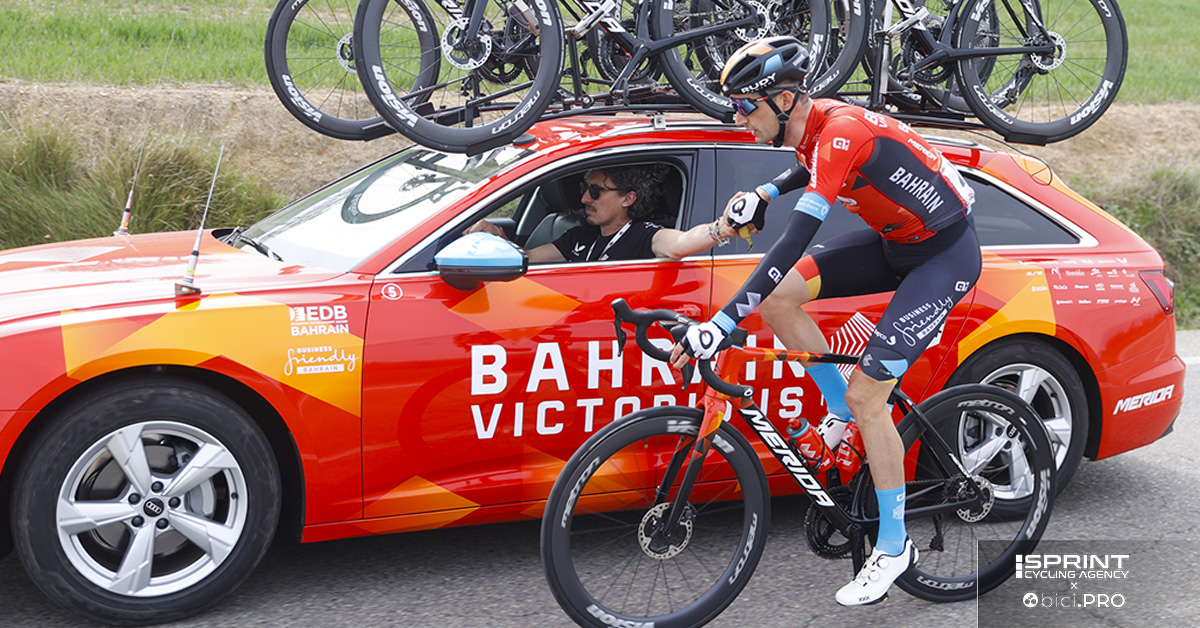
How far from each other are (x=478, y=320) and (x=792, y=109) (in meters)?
1.29

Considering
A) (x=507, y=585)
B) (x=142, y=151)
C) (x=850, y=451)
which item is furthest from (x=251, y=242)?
(x=142, y=151)

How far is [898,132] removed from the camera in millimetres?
3633

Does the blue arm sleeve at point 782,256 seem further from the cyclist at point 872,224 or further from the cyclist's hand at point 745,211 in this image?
the cyclist's hand at point 745,211

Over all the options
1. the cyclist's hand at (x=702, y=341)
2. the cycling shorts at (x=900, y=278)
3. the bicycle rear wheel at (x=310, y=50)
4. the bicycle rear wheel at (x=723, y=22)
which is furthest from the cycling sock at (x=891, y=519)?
the bicycle rear wheel at (x=310, y=50)

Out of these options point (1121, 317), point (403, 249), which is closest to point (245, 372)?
point (403, 249)

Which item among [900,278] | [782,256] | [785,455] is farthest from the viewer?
[900,278]

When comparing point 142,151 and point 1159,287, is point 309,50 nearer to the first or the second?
point 142,151

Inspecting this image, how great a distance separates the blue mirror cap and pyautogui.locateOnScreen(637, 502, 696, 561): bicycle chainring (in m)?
0.96

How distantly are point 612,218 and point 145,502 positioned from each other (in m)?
2.04

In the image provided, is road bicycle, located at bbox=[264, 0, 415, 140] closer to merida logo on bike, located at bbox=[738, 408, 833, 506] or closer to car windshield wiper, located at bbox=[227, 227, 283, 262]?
car windshield wiper, located at bbox=[227, 227, 283, 262]

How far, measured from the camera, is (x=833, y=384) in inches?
154

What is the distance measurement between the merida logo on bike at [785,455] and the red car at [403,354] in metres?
0.48

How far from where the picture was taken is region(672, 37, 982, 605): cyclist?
3451 millimetres

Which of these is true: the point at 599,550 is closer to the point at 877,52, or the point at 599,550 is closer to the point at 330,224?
the point at 330,224
